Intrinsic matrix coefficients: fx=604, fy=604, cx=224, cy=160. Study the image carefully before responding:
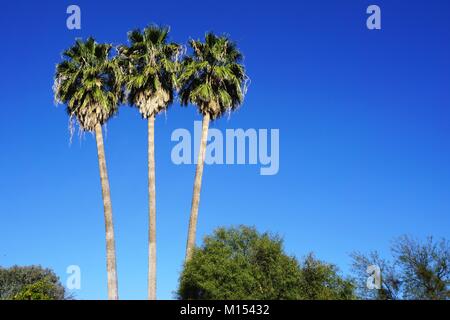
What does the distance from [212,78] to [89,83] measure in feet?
28.4

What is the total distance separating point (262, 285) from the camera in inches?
1410

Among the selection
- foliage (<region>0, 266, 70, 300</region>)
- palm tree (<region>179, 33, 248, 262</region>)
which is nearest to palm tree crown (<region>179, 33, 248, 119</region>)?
palm tree (<region>179, 33, 248, 262</region>)

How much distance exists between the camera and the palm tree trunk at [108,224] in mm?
37406

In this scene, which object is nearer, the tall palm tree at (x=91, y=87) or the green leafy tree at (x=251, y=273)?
the green leafy tree at (x=251, y=273)

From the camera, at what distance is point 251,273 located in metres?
35.3

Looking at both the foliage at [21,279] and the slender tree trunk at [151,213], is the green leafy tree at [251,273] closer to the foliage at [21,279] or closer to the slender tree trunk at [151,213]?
the slender tree trunk at [151,213]

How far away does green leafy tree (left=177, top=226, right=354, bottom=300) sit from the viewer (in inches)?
1374

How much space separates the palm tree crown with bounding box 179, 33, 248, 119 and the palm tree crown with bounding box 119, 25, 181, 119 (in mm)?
1134

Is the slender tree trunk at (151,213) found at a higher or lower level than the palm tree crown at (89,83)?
lower

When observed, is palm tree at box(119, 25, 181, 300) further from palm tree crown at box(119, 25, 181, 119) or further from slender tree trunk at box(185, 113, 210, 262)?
slender tree trunk at box(185, 113, 210, 262)

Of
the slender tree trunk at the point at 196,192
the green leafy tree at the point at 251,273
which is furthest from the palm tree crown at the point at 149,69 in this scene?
the green leafy tree at the point at 251,273
